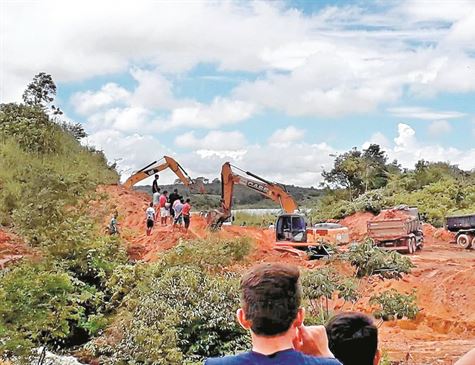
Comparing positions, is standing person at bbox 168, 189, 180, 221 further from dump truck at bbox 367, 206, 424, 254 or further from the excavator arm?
dump truck at bbox 367, 206, 424, 254

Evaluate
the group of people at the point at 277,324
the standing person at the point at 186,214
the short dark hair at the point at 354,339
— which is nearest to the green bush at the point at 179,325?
the short dark hair at the point at 354,339

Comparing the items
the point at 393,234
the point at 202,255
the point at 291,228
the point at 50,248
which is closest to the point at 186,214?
the point at 291,228

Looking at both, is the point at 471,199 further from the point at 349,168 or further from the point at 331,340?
the point at 331,340

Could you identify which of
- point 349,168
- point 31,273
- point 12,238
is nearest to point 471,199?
point 349,168

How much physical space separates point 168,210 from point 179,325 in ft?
43.6

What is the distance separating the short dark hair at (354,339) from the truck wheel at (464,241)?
78.5ft

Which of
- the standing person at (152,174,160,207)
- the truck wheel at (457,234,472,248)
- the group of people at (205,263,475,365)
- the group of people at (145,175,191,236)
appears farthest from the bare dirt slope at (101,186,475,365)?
the group of people at (205,263,475,365)

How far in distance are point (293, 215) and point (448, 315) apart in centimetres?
684

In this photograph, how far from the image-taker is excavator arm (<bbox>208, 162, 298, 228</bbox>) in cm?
2350

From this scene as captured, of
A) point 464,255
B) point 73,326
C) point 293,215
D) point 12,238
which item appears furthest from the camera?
point 464,255

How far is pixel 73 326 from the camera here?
1313cm

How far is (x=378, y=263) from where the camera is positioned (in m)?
12.5

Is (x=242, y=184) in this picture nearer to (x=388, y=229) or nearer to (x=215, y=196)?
(x=215, y=196)

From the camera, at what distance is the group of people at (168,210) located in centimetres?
2166
